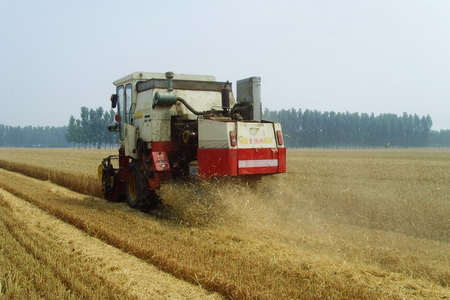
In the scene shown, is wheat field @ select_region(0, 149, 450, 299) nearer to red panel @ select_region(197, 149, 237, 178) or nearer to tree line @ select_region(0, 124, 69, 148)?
red panel @ select_region(197, 149, 237, 178)

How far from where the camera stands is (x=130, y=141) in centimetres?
977

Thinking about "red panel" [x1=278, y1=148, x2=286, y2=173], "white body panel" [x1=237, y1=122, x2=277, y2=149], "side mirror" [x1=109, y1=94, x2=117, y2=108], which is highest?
"side mirror" [x1=109, y1=94, x2=117, y2=108]

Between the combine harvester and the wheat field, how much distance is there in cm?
43

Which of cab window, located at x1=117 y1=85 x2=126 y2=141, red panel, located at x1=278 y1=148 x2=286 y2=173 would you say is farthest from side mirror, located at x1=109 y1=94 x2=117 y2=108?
red panel, located at x1=278 y1=148 x2=286 y2=173

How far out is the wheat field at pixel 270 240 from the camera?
4406 mm

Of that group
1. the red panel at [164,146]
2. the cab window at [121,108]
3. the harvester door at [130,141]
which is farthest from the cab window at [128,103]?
the red panel at [164,146]

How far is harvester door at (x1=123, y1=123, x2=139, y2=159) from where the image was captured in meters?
9.66

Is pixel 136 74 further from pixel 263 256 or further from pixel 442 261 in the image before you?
pixel 442 261

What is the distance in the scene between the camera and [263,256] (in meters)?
5.47

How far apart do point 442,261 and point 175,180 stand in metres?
5.04

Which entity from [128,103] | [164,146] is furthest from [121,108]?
[164,146]

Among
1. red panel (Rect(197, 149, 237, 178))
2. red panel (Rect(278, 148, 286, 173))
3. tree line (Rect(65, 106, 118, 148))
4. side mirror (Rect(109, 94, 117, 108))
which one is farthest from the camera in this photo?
tree line (Rect(65, 106, 118, 148))

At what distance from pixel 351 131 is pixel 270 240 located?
106326mm

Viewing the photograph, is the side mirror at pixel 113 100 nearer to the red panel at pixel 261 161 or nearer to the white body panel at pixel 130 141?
the white body panel at pixel 130 141
